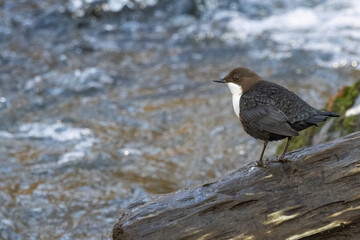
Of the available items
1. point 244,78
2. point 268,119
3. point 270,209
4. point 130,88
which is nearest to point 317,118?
point 268,119

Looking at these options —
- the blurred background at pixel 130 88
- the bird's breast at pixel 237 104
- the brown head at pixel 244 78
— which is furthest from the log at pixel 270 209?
the blurred background at pixel 130 88

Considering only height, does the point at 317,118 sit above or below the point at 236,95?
above

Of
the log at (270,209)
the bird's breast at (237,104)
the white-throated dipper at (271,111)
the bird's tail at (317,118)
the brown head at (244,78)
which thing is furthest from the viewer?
the brown head at (244,78)

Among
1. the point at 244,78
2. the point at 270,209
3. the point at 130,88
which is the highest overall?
the point at 244,78

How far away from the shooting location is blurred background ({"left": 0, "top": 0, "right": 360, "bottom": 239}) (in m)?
6.04

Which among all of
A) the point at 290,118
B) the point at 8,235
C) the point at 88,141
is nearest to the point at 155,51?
the point at 88,141

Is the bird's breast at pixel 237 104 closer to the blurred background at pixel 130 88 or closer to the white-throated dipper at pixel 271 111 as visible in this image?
the white-throated dipper at pixel 271 111

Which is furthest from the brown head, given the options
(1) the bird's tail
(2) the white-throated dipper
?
(1) the bird's tail

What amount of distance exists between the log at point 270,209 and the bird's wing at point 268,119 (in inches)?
11.3

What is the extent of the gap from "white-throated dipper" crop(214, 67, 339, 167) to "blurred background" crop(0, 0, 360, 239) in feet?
6.65

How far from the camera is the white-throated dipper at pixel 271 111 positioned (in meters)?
3.51

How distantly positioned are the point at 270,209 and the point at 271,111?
77 centimetres

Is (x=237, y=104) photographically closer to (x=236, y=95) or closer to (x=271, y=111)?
(x=236, y=95)

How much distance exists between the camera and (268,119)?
367cm
